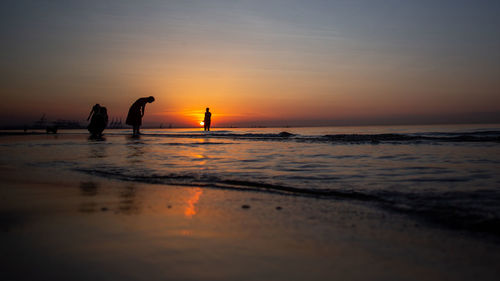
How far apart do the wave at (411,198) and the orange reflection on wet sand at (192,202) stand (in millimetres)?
401

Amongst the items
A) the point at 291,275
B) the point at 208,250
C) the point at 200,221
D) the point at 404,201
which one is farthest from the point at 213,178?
the point at 291,275

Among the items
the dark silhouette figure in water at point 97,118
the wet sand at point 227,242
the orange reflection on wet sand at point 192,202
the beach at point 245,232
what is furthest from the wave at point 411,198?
the dark silhouette figure in water at point 97,118

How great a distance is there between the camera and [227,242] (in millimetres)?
2312

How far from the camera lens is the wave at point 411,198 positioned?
2.83 metres

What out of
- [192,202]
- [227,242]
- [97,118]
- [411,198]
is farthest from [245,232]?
[97,118]

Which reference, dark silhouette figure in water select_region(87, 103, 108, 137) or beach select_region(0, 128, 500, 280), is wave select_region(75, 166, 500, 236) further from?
dark silhouette figure in water select_region(87, 103, 108, 137)

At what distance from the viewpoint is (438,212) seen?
3.10 m

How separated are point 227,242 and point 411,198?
2411 millimetres

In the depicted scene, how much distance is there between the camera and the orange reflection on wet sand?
3135 millimetres

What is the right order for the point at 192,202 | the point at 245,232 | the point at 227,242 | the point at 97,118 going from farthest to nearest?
the point at 97,118 < the point at 192,202 < the point at 245,232 < the point at 227,242

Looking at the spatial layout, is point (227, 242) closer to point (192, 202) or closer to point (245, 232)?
point (245, 232)

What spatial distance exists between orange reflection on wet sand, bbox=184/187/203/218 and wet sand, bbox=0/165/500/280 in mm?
20

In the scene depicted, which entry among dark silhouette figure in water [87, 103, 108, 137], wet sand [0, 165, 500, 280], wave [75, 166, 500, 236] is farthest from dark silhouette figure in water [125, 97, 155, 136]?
wet sand [0, 165, 500, 280]

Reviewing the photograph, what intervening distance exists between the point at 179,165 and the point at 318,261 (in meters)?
5.35
